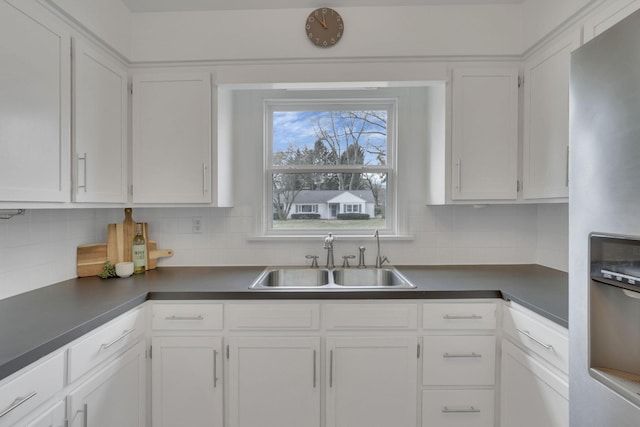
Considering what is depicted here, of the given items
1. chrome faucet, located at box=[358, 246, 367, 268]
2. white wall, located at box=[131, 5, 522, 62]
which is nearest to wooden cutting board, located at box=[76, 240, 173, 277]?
white wall, located at box=[131, 5, 522, 62]

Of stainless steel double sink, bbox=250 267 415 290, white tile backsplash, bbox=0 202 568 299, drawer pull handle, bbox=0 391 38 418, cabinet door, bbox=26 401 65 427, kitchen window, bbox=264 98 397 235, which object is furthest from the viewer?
kitchen window, bbox=264 98 397 235

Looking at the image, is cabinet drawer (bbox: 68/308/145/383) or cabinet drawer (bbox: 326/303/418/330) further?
cabinet drawer (bbox: 326/303/418/330)

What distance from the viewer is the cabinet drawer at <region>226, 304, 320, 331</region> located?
169 cm

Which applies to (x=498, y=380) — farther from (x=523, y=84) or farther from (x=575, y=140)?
(x=523, y=84)

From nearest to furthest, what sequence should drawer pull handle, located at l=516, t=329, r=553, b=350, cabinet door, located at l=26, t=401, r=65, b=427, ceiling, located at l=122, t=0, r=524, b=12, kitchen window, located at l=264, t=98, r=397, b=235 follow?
1. cabinet door, located at l=26, t=401, r=65, b=427
2. drawer pull handle, located at l=516, t=329, r=553, b=350
3. ceiling, located at l=122, t=0, r=524, b=12
4. kitchen window, located at l=264, t=98, r=397, b=235

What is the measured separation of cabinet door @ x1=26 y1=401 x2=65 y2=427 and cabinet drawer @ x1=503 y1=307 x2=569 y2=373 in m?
1.90

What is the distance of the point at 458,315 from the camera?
5.58ft

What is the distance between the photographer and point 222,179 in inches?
83.6

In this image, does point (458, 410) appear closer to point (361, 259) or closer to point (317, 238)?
point (361, 259)

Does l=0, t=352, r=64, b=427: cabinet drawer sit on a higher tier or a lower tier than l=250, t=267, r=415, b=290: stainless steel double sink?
lower

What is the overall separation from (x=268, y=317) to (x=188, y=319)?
417mm

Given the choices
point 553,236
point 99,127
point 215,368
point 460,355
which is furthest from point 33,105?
point 553,236

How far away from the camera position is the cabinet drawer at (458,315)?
5.58 ft

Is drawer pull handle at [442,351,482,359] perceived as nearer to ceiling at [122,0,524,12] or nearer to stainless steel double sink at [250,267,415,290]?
stainless steel double sink at [250,267,415,290]
